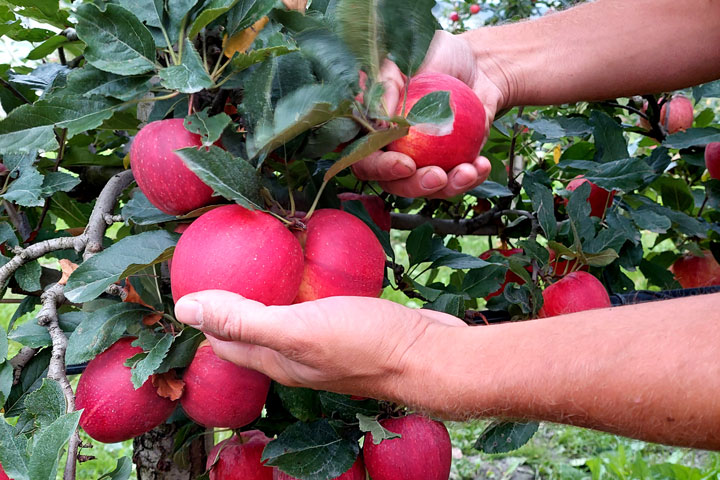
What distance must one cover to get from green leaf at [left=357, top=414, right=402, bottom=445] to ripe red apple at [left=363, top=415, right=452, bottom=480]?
0.19 ft

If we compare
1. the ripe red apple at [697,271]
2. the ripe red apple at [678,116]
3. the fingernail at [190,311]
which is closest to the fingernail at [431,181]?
the fingernail at [190,311]

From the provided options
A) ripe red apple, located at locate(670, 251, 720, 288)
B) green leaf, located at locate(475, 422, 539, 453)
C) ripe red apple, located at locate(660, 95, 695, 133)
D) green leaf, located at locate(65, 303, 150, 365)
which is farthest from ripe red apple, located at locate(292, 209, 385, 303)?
ripe red apple, located at locate(660, 95, 695, 133)

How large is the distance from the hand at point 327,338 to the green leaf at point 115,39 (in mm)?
258

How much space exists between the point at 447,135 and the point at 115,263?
417mm

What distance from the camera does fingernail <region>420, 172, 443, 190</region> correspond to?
0.80 meters

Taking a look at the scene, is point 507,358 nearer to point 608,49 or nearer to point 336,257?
point 336,257

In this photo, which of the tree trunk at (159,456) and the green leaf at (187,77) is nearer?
the green leaf at (187,77)

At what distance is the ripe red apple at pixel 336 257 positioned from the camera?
692 mm

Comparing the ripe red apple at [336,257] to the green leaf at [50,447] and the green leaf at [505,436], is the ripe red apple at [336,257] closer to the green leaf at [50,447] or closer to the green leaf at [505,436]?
the green leaf at [50,447]

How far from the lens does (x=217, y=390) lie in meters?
0.79

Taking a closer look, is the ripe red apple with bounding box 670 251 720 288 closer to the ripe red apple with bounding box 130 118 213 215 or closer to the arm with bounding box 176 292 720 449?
the arm with bounding box 176 292 720 449

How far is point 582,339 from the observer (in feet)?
2.15

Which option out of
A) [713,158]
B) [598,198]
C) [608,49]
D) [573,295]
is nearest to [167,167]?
[573,295]

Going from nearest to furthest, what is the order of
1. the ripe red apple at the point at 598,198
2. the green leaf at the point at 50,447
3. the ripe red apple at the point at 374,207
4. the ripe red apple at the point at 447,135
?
the green leaf at the point at 50,447 → the ripe red apple at the point at 447,135 → the ripe red apple at the point at 374,207 → the ripe red apple at the point at 598,198
